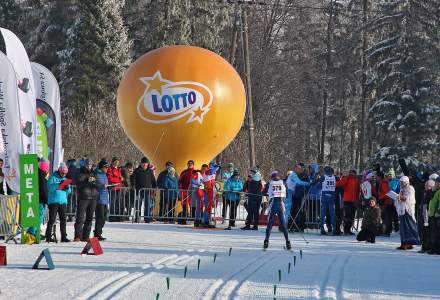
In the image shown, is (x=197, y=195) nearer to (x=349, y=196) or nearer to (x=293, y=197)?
(x=293, y=197)

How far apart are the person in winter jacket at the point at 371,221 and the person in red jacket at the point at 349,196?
2485mm

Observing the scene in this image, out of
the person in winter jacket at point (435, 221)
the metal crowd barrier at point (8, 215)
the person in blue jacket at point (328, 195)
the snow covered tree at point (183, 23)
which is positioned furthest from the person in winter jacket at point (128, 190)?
the snow covered tree at point (183, 23)

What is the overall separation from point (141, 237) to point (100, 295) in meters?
8.86

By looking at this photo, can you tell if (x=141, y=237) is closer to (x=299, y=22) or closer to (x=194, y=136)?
(x=194, y=136)

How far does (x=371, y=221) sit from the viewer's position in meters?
20.4

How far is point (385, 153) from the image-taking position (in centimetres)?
4412

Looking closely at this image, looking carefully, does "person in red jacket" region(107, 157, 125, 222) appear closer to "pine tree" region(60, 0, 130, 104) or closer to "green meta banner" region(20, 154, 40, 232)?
"green meta banner" region(20, 154, 40, 232)

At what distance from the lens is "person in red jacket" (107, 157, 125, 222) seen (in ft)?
79.9

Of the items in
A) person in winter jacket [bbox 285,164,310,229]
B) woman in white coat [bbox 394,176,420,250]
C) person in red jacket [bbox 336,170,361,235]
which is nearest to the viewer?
woman in white coat [bbox 394,176,420,250]

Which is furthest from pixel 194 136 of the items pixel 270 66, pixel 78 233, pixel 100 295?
pixel 270 66

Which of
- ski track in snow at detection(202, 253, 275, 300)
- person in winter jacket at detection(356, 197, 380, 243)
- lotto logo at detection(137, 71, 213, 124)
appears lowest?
ski track in snow at detection(202, 253, 275, 300)

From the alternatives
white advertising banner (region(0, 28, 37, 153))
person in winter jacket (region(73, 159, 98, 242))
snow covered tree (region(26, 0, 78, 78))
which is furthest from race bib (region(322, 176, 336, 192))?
snow covered tree (region(26, 0, 78, 78))

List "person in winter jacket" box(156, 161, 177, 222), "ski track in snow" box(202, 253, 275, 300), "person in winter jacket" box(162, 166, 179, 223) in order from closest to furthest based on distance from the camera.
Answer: "ski track in snow" box(202, 253, 275, 300) → "person in winter jacket" box(162, 166, 179, 223) → "person in winter jacket" box(156, 161, 177, 222)

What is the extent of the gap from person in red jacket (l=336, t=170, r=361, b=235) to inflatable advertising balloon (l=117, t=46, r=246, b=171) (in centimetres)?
621
